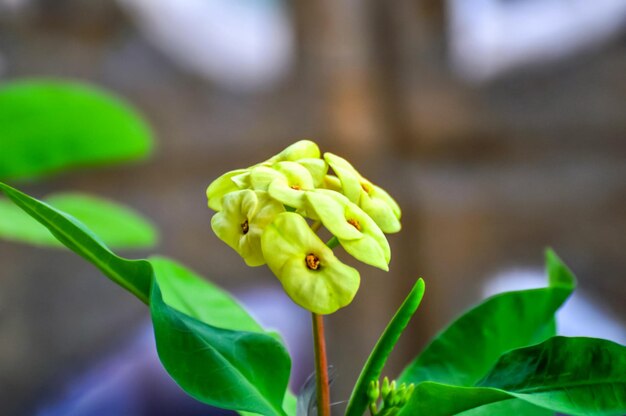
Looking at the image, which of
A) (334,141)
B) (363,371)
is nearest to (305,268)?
(363,371)

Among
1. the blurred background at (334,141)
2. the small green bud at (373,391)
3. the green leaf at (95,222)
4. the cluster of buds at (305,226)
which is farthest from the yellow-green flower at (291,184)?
the blurred background at (334,141)

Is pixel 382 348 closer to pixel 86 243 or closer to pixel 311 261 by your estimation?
pixel 311 261

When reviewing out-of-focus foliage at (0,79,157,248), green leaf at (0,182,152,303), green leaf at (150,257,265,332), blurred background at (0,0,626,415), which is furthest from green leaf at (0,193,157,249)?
blurred background at (0,0,626,415)

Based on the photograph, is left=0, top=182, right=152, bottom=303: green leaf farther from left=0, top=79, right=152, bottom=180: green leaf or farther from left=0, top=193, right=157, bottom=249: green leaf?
left=0, top=79, right=152, bottom=180: green leaf

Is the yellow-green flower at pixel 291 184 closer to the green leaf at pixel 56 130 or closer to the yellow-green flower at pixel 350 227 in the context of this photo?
the yellow-green flower at pixel 350 227

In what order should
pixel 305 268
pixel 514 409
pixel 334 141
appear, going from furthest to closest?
pixel 334 141 < pixel 514 409 < pixel 305 268

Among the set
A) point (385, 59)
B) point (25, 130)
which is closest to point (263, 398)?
point (25, 130)
